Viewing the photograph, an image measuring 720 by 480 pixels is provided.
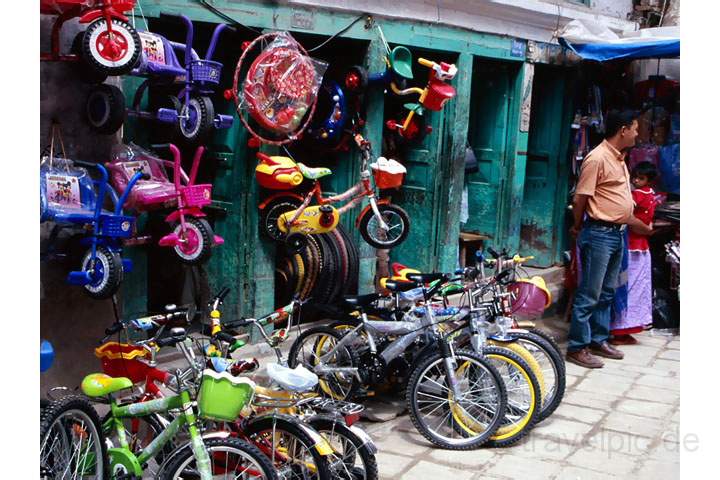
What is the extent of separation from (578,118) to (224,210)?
227 inches

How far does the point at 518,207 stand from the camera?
9812 mm

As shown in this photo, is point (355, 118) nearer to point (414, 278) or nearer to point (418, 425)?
point (414, 278)

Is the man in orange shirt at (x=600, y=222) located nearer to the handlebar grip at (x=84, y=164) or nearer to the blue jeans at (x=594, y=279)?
the blue jeans at (x=594, y=279)

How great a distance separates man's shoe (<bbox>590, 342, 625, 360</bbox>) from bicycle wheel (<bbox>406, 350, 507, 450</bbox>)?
286 cm

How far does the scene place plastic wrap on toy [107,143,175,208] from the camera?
5238 millimetres

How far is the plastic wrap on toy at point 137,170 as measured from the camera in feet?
17.2

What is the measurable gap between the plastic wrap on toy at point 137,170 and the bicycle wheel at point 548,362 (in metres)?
2.73

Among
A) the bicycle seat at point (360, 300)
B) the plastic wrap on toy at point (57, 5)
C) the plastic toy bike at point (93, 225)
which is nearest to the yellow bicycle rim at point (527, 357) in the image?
the bicycle seat at point (360, 300)

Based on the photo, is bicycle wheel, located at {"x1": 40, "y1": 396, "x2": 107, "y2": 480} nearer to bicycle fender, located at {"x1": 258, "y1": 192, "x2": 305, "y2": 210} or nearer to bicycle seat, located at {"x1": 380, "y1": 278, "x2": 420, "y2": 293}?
bicycle seat, located at {"x1": 380, "y1": 278, "x2": 420, "y2": 293}

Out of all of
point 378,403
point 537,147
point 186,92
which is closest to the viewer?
point 186,92

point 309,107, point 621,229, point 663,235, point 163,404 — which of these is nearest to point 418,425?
point 163,404

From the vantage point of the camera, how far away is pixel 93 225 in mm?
4883

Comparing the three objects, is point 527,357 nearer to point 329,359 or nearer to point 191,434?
point 329,359

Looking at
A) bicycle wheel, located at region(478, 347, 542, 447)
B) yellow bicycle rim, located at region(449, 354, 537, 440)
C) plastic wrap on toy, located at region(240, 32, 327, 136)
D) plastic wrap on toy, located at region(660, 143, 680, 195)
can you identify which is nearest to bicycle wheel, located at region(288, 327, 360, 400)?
yellow bicycle rim, located at region(449, 354, 537, 440)
